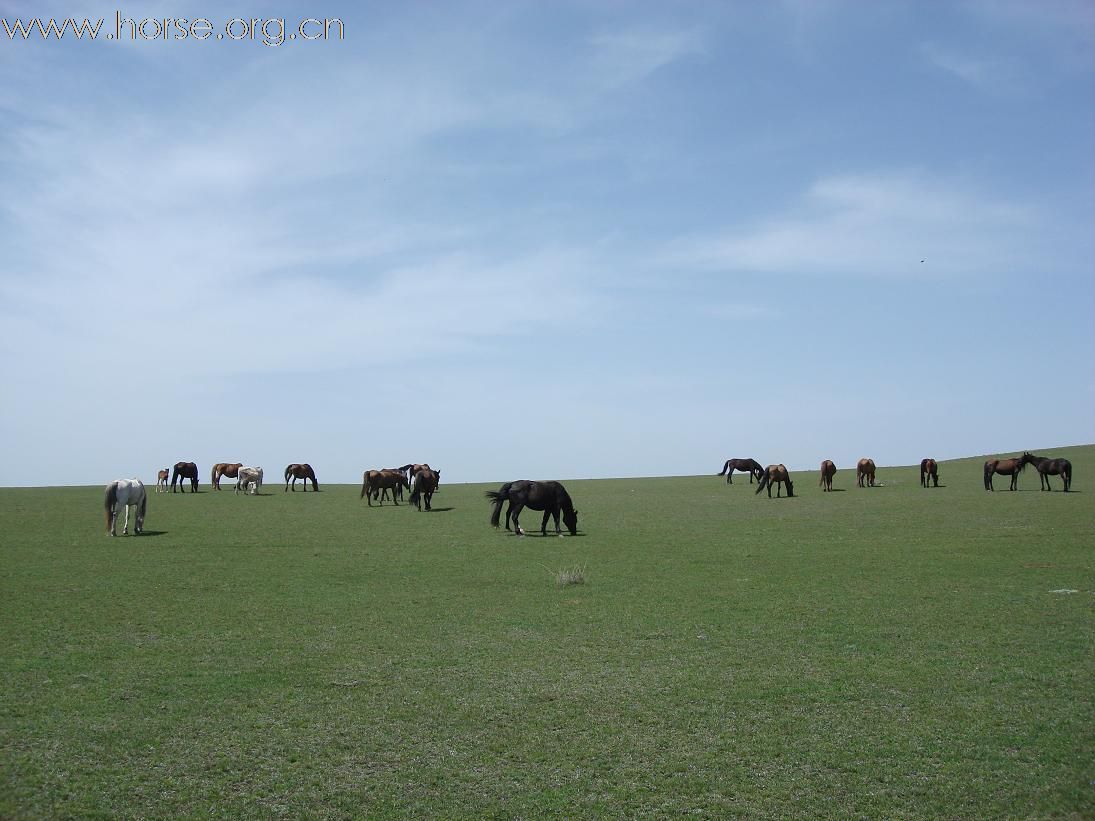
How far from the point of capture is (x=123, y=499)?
81.1ft

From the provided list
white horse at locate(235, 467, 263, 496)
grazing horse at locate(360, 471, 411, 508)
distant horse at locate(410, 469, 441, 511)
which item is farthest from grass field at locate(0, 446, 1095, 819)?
white horse at locate(235, 467, 263, 496)

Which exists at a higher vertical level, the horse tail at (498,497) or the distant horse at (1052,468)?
the distant horse at (1052,468)

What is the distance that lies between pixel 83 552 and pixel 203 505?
56.0 feet

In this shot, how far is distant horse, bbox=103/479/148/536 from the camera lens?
2436cm

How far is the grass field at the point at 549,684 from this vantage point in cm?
645

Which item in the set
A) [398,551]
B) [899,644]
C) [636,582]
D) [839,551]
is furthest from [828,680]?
[398,551]

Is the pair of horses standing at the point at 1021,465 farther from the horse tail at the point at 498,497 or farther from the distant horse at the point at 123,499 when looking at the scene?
the distant horse at the point at 123,499

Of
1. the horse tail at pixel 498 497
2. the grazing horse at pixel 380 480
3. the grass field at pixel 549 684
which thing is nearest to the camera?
the grass field at pixel 549 684

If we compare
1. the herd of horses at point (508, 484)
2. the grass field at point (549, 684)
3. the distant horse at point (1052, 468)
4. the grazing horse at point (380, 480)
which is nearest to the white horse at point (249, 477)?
the herd of horses at point (508, 484)

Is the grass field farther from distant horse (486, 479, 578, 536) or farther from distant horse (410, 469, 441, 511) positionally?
distant horse (410, 469, 441, 511)

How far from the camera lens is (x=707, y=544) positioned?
872 inches

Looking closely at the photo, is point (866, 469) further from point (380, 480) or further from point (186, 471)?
point (186, 471)

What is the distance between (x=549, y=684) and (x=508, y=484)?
1644cm

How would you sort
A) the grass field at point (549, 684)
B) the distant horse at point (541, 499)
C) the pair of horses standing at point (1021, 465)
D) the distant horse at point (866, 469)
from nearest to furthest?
the grass field at point (549, 684) < the distant horse at point (541, 499) < the pair of horses standing at point (1021, 465) < the distant horse at point (866, 469)
